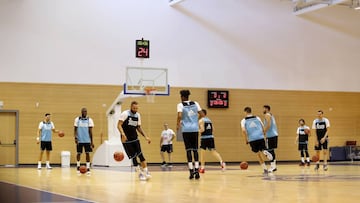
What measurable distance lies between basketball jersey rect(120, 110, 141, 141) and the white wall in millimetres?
11929

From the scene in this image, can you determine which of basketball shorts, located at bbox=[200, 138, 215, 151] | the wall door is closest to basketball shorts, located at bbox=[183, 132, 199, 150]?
basketball shorts, located at bbox=[200, 138, 215, 151]

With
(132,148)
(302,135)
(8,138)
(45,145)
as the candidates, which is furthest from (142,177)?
(8,138)

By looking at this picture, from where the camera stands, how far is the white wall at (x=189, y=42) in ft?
80.0

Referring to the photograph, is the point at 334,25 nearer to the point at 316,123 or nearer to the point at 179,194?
the point at 316,123

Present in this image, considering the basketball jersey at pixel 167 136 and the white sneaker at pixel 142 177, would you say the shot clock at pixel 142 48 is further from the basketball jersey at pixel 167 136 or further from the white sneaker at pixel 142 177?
the white sneaker at pixel 142 177

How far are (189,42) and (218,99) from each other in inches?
120

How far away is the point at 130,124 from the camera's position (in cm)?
1344

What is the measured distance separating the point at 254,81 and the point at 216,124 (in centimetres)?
287

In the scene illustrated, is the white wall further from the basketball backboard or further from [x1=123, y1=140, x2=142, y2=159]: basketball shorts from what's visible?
[x1=123, y1=140, x2=142, y2=159]: basketball shorts

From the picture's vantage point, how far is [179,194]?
938cm

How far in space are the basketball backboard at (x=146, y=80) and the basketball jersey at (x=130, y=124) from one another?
879 cm

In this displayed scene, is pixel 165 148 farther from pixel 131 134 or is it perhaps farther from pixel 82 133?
pixel 131 134

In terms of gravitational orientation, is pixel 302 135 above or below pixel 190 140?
below

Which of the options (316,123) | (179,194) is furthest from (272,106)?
(179,194)
